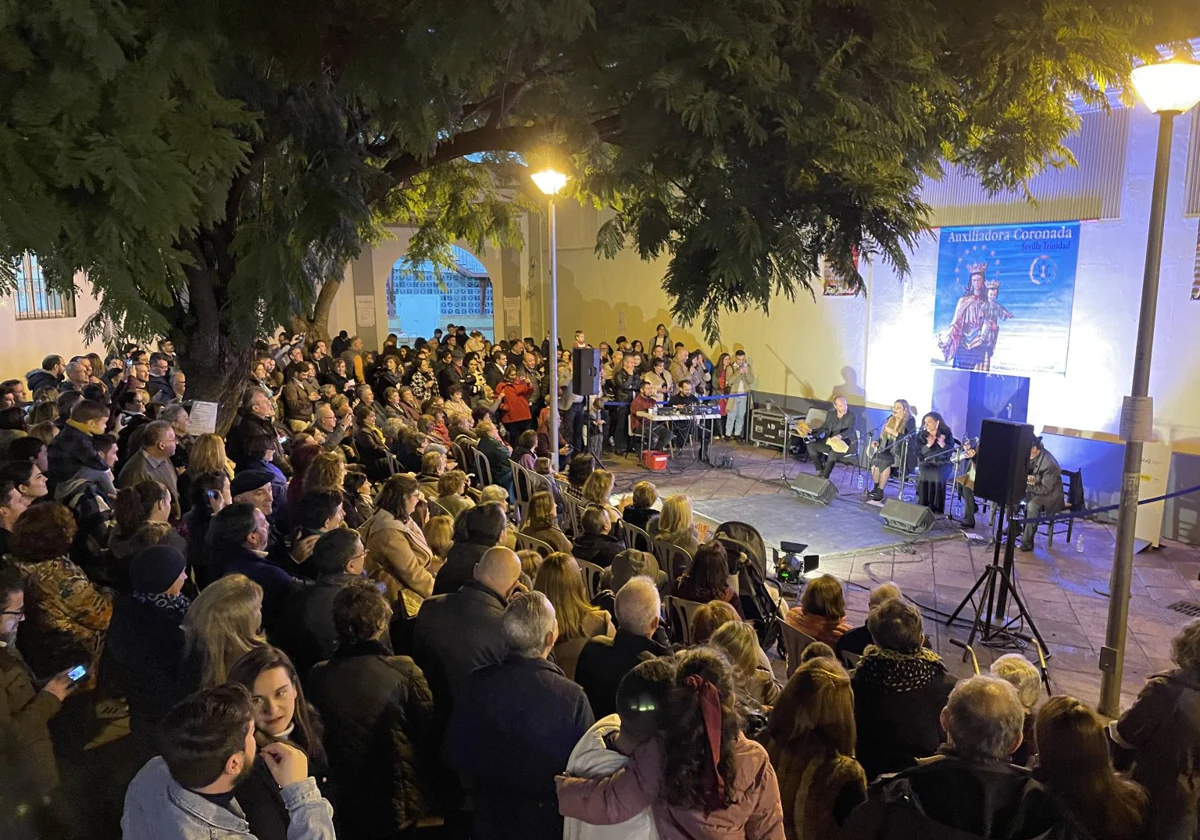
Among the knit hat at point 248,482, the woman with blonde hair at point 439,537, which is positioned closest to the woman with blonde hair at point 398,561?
Result: the woman with blonde hair at point 439,537

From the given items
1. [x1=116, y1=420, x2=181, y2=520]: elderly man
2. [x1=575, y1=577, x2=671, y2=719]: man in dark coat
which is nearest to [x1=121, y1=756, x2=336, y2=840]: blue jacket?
[x1=575, y1=577, x2=671, y2=719]: man in dark coat

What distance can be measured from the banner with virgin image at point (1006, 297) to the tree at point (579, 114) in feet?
26.2

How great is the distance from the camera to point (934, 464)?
10.2 meters

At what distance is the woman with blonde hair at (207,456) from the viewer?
4863 millimetres

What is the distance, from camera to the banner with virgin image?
10703 millimetres

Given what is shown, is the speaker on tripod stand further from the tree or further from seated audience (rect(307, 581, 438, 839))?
seated audience (rect(307, 581, 438, 839))

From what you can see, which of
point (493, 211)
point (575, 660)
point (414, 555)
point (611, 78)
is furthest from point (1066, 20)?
point (493, 211)

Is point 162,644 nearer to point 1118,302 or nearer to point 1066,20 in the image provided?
point 1066,20

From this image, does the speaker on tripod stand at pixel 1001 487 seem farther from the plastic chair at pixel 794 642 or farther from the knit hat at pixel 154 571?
the knit hat at pixel 154 571

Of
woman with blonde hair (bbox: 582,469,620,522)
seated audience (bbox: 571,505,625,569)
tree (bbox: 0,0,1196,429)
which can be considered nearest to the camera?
tree (bbox: 0,0,1196,429)

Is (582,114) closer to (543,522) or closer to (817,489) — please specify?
(543,522)

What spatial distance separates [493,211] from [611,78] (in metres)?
8.43

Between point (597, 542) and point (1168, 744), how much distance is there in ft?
10.3

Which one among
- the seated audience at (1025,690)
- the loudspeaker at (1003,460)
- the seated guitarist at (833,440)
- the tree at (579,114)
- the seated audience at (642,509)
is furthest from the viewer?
the seated guitarist at (833,440)
